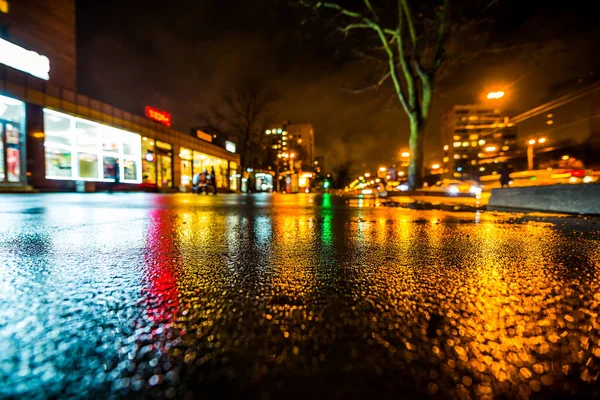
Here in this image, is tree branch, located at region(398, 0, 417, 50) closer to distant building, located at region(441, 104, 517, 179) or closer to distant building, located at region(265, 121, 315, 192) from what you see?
distant building, located at region(265, 121, 315, 192)

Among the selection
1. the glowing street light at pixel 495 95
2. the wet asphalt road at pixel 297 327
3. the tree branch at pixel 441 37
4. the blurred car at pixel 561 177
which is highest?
the tree branch at pixel 441 37

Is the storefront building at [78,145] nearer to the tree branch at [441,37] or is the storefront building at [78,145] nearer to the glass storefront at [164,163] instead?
the glass storefront at [164,163]

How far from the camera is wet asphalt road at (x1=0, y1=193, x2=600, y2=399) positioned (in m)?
0.46

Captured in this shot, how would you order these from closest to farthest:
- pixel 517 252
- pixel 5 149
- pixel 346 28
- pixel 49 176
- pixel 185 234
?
1. pixel 517 252
2. pixel 185 234
3. pixel 346 28
4. pixel 5 149
5. pixel 49 176

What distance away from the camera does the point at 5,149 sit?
15359mm

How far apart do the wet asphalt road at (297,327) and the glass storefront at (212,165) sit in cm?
3157

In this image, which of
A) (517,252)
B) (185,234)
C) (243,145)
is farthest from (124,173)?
(517,252)

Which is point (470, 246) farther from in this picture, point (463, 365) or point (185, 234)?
point (185, 234)

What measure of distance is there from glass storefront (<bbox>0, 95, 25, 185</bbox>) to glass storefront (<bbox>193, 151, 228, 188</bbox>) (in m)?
15.9

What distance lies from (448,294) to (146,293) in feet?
2.89

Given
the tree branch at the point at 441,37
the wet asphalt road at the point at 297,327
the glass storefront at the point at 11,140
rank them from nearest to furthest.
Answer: the wet asphalt road at the point at 297,327
the tree branch at the point at 441,37
the glass storefront at the point at 11,140

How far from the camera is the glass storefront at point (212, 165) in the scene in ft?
111

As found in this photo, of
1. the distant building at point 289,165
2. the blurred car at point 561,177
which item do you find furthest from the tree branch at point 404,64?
the distant building at point 289,165

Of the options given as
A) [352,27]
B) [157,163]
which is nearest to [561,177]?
[352,27]
